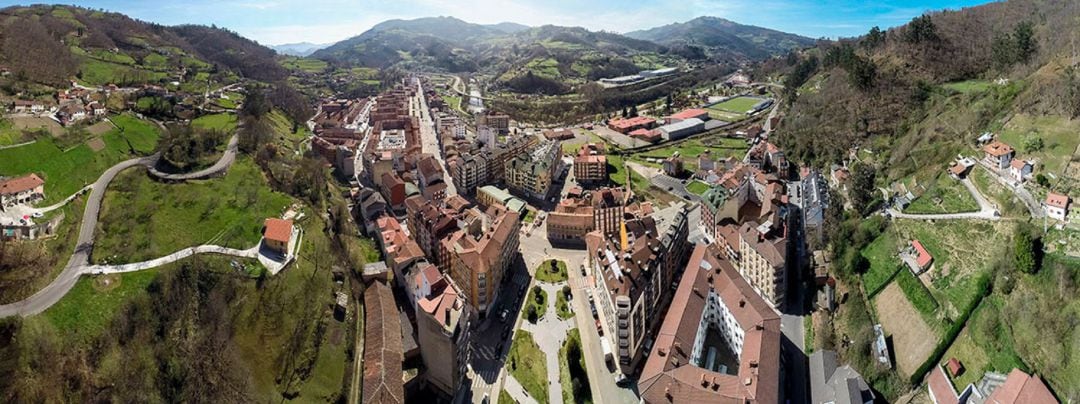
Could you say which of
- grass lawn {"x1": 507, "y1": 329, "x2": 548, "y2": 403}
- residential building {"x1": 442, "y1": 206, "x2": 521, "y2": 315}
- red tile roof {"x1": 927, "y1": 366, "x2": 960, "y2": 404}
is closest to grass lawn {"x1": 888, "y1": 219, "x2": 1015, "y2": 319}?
red tile roof {"x1": 927, "y1": 366, "x2": 960, "y2": 404}

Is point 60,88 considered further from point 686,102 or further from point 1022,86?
point 686,102

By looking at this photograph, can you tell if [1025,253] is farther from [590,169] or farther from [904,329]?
[590,169]

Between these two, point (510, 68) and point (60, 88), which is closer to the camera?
point (60, 88)

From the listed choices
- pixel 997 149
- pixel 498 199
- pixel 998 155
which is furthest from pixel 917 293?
pixel 498 199

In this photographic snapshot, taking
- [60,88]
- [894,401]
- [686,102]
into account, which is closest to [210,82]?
[60,88]

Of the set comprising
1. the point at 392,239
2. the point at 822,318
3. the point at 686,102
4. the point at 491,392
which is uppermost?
the point at 686,102

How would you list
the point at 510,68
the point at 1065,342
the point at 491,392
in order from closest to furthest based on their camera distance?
the point at 1065,342 → the point at 491,392 → the point at 510,68
